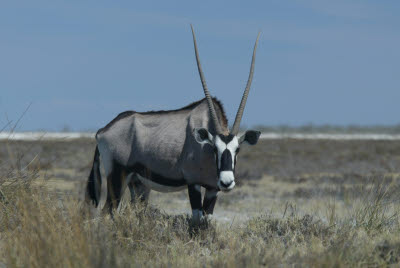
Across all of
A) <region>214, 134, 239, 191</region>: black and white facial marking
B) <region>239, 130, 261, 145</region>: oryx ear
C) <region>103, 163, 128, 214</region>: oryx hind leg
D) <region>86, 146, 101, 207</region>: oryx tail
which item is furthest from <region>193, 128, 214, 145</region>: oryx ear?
<region>86, 146, 101, 207</region>: oryx tail

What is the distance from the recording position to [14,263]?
511 cm

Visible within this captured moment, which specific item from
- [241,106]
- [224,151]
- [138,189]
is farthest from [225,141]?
[138,189]

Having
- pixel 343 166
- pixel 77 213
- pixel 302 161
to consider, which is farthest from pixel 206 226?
pixel 302 161

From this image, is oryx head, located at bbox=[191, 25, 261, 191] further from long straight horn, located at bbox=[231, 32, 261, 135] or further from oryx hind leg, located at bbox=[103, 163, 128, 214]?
oryx hind leg, located at bbox=[103, 163, 128, 214]

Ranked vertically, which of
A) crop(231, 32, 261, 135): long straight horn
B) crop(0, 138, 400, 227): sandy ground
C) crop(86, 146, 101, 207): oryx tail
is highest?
crop(231, 32, 261, 135): long straight horn

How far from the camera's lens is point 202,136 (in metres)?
7.82

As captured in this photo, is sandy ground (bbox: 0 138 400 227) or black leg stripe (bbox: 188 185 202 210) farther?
sandy ground (bbox: 0 138 400 227)

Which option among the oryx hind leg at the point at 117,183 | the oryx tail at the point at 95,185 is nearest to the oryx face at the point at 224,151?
the oryx hind leg at the point at 117,183

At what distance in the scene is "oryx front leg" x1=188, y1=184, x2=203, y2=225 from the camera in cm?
781

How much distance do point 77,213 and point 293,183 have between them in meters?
17.3

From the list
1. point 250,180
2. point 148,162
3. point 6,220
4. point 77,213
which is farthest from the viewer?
point 250,180

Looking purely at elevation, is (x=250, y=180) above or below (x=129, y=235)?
below

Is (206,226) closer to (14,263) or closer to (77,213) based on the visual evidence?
(77,213)

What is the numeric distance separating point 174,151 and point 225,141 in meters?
1.09
